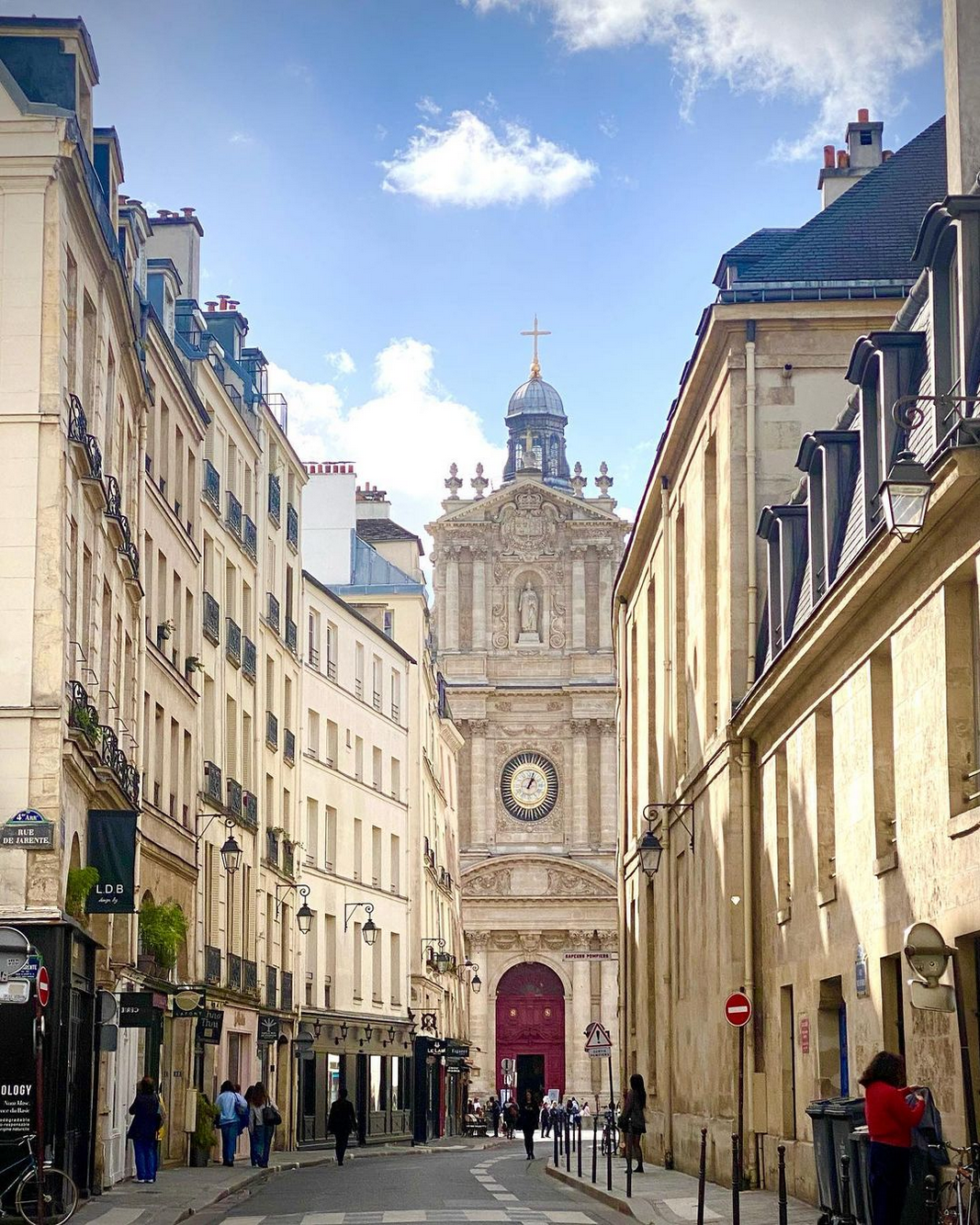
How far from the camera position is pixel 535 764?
272 feet

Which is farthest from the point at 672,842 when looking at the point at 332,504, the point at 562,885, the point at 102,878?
the point at 562,885

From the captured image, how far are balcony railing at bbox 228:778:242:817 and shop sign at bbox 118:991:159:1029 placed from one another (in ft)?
42.3

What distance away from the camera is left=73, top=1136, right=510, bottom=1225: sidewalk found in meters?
20.0

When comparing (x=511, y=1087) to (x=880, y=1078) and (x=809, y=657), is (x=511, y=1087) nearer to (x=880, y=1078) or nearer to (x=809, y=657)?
(x=809, y=657)

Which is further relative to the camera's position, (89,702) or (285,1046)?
(285,1046)

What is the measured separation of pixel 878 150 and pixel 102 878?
711 inches

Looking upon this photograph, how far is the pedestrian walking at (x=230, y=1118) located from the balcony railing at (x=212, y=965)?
216 cm

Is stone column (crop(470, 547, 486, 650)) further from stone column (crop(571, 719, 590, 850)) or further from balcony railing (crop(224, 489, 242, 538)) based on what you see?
balcony railing (crop(224, 489, 242, 538))

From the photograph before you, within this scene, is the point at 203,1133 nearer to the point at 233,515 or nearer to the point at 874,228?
the point at 233,515

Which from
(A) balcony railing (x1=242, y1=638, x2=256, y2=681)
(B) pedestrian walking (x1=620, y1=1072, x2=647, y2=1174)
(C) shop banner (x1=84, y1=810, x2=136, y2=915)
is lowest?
(B) pedestrian walking (x1=620, y1=1072, x2=647, y2=1174)

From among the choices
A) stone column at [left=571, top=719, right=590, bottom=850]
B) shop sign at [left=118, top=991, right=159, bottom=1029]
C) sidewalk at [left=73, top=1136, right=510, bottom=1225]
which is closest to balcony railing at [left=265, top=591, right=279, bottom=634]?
sidewalk at [left=73, top=1136, right=510, bottom=1225]

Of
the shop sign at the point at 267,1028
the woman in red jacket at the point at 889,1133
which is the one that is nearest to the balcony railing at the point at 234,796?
the shop sign at the point at 267,1028

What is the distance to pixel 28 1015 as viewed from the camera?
60.6 ft

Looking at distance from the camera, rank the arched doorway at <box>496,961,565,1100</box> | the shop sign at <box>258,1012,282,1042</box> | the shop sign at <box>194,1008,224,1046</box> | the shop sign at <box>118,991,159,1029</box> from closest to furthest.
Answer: the shop sign at <box>118,991,159,1029</box>
the shop sign at <box>194,1008,224,1046</box>
the shop sign at <box>258,1012,282,1042</box>
the arched doorway at <box>496,961,565,1100</box>
